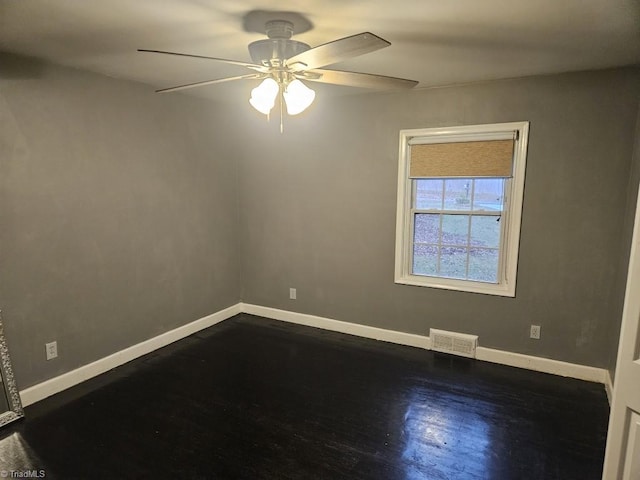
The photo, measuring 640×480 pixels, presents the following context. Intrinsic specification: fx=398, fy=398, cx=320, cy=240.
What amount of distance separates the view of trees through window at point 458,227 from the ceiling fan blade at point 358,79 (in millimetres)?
1514

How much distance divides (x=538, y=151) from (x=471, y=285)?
1.23 m

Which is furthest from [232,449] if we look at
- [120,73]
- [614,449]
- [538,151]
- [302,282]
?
[538,151]

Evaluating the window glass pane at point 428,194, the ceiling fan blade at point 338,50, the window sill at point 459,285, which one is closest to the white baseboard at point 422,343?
the window sill at point 459,285

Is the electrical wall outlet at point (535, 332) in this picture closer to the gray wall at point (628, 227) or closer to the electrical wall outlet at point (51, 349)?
the gray wall at point (628, 227)

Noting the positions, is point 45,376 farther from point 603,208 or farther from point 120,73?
point 603,208

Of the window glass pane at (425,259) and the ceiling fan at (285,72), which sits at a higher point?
the ceiling fan at (285,72)

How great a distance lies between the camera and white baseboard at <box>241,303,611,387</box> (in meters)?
3.17

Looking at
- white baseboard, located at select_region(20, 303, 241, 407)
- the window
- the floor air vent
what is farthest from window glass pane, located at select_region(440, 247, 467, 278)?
white baseboard, located at select_region(20, 303, 241, 407)

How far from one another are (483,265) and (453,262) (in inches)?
10.1

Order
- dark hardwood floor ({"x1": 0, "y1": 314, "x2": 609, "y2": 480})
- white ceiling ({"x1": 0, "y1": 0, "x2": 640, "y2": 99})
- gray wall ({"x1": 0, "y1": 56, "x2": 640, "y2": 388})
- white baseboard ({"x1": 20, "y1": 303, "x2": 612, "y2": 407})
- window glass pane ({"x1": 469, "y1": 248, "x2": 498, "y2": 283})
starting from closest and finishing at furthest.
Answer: white ceiling ({"x1": 0, "y1": 0, "x2": 640, "y2": 99}) < dark hardwood floor ({"x1": 0, "y1": 314, "x2": 609, "y2": 480}) < gray wall ({"x1": 0, "y1": 56, "x2": 640, "y2": 388}) < white baseboard ({"x1": 20, "y1": 303, "x2": 612, "y2": 407}) < window glass pane ({"x1": 469, "y1": 248, "x2": 498, "y2": 283})

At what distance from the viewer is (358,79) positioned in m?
2.23

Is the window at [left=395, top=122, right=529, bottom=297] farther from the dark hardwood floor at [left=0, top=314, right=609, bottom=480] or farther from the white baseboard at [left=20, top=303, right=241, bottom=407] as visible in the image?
the white baseboard at [left=20, top=303, right=241, bottom=407]

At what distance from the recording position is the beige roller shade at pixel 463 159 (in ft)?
10.7

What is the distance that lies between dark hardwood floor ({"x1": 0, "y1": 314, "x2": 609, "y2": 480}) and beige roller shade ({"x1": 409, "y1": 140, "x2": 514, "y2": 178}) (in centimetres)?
164
